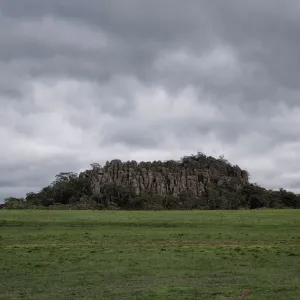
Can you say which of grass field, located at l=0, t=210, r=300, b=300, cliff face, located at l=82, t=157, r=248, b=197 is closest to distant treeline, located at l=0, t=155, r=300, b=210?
cliff face, located at l=82, t=157, r=248, b=197

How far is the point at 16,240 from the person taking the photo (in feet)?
137

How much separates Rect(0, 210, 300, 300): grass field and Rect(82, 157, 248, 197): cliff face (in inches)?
3935

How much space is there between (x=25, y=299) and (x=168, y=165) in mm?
158467

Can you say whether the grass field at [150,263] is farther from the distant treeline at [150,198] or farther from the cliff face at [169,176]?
the cliff face at [169,176]

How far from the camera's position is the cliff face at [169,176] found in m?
153

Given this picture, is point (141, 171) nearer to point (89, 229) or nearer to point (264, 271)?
point (89, 229)

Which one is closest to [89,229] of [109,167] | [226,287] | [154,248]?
[154,248]

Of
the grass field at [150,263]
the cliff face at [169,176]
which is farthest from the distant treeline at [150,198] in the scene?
the grass field at [150,263]

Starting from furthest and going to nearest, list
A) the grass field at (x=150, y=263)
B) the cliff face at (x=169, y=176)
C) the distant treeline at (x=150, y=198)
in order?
the cliff face at (x=169, y=176)
the distant treeline at (x=150, y=198)
the grass field at (x=150, y=263)

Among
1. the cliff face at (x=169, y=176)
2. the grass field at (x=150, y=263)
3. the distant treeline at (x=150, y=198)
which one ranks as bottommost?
the grass field at (x=150, y=263)

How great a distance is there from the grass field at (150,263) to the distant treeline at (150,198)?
8623 centimetres

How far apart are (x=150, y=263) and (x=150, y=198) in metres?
114

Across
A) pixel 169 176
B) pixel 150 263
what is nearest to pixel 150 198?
pixel 169 176

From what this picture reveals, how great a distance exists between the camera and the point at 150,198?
14100 cm
